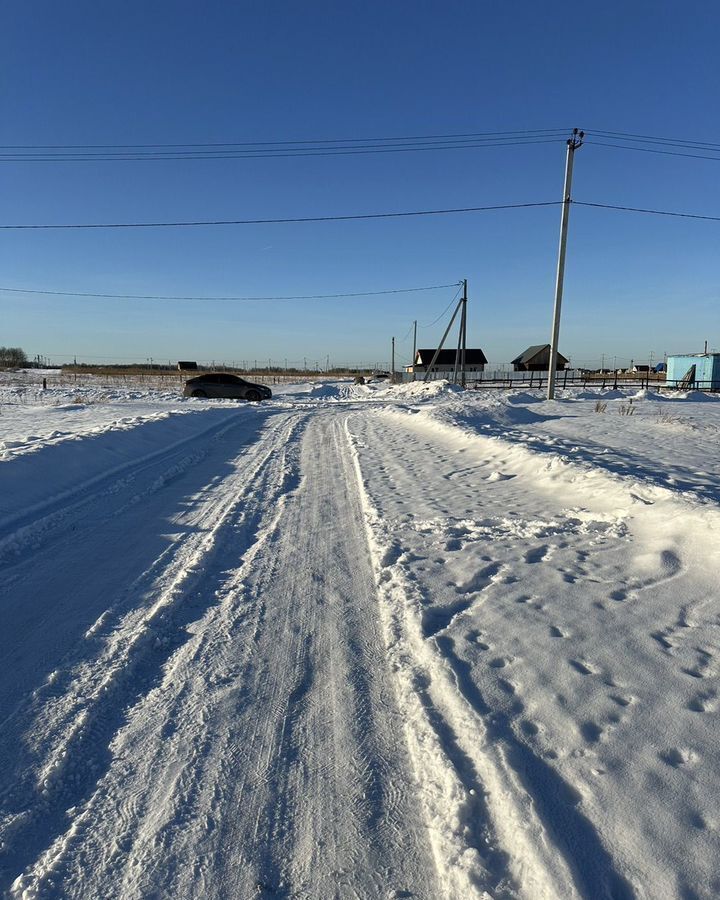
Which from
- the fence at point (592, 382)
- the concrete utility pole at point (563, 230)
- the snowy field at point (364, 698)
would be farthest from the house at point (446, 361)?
the snowy field at point (364, 698)

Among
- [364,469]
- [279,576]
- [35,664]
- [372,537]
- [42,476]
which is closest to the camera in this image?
[35,664]

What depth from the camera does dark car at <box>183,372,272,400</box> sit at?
29.4 m

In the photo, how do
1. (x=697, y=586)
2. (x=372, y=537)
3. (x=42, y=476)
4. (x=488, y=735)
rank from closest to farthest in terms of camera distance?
(x=488, y=735)
(x=697, y=586)
(x=372, y=537)
(x=42, y=476)

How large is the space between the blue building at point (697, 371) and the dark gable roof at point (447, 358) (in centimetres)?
4194

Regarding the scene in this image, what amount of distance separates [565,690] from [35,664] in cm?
312

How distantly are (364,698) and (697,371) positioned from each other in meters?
44.8

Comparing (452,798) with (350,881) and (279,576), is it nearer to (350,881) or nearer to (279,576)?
(350,881)

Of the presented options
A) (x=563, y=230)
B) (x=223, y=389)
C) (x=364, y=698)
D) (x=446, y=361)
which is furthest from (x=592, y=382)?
(x=364, y=698)

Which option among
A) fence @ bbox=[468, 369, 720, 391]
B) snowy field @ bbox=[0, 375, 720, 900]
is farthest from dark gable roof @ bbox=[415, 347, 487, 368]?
snowy field @ bbox=[0, 375, 720, 900]

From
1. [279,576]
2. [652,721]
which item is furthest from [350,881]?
[279,576]

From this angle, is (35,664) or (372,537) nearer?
(35,664)

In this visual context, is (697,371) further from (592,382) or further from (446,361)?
(446,361)

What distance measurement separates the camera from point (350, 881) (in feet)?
6.15

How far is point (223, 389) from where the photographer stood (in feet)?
96.9
